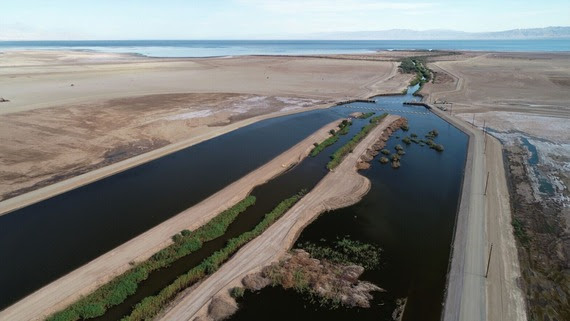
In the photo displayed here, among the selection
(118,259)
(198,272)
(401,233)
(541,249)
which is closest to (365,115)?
(401,233)

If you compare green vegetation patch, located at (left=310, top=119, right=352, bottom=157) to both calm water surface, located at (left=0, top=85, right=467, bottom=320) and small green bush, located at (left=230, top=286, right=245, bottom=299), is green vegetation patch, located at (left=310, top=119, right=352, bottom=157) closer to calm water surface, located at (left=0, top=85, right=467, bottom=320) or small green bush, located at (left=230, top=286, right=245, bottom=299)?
calm water surface, located at (left=0, top=85, right=467, bottom=320)

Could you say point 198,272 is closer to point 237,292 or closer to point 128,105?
point 237,292

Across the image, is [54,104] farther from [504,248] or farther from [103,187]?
[504,248]

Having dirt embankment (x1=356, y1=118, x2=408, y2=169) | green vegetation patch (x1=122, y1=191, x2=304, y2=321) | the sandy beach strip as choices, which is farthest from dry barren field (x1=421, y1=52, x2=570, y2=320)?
the sandy beach strip

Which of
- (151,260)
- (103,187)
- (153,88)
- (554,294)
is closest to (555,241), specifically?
(554,294)

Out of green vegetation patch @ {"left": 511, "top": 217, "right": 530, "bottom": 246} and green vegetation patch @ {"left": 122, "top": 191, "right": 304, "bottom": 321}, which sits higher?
green vegetation patch @ {"left": 511, "top": 217, "right": 530, "bottom": 246}

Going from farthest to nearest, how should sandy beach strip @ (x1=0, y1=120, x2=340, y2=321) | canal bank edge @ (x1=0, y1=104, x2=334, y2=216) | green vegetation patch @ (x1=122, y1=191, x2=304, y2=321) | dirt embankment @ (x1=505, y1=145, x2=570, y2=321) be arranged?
1. canal bank edge @ (x1=0, y1=104, x2=334, y2=216)
2. dirt embankment @ (x1=505, y1=145, x2=570, y2=321)
3. sandy beach strip @ (x1=0, y1=120, x2=340, y2=321)
4. green vegetation patch @ (x1=122, y1=191, x2=304, y2=321)

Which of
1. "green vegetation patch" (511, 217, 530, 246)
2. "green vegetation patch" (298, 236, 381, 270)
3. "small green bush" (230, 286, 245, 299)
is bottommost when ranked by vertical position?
"small green bush" (230, 286, 245, 299)
